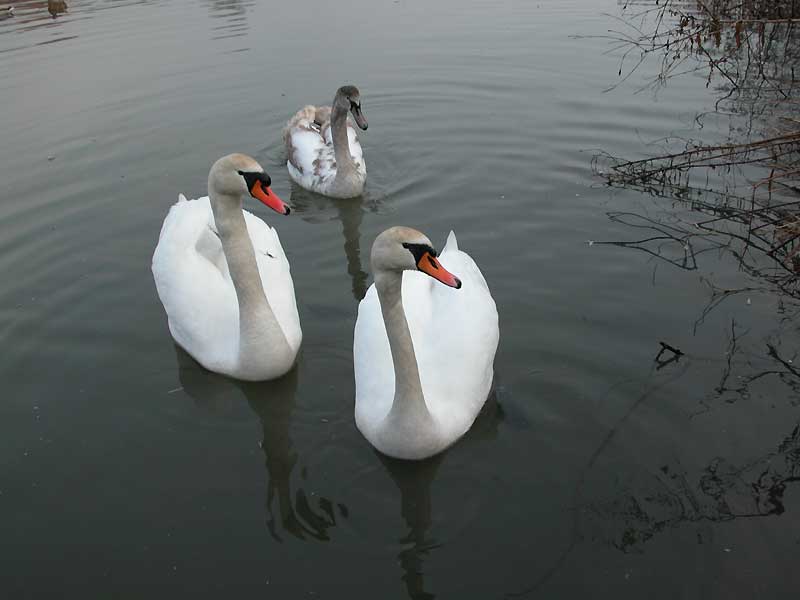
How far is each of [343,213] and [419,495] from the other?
4843 mm

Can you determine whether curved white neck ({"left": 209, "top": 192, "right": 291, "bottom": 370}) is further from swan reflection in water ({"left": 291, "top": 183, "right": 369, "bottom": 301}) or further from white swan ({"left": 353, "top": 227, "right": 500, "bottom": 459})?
swan reflection in water ({"left": 291, "top": 183, "right": 369, "bottom": 301})

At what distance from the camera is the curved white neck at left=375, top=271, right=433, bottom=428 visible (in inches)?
181

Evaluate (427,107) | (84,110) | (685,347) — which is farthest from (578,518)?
(84,110)

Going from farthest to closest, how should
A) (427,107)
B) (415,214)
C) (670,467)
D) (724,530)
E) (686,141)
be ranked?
(427,107) < (686,141) < (415,214) < (670,467) < (724,530)

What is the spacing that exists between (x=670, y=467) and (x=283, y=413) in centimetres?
269

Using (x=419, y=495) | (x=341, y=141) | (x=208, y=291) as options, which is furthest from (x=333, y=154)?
(x=419, y=495)

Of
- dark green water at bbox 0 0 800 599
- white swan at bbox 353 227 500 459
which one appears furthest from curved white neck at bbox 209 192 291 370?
white swan at bbox 353 227 500 459

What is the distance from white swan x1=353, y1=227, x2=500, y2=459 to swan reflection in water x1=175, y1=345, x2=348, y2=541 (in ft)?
1.82

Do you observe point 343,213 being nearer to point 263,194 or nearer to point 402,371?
point 263,194

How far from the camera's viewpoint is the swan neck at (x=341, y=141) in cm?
918

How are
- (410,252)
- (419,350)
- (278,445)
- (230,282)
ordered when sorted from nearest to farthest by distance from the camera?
(410,252), (419,350), (278,445), (230,282)

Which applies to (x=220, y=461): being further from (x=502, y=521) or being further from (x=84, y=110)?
(x=84, y=110)

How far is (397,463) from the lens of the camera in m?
4.99

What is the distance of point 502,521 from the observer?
14.8 feet
